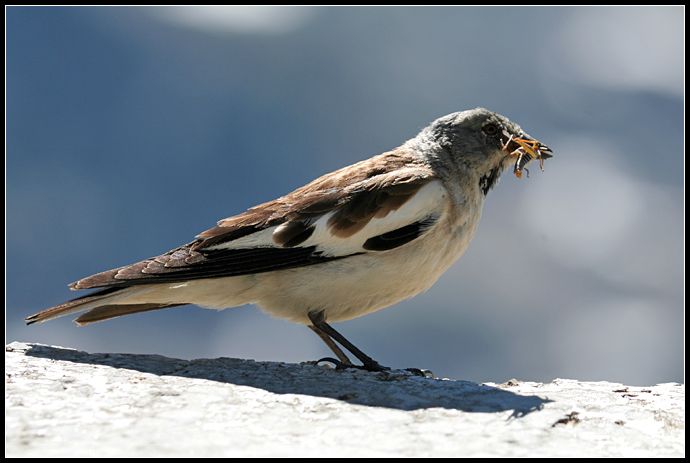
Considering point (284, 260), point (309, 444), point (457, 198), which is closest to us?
point (309, 444)

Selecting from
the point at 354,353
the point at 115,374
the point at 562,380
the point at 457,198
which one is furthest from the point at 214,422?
the point at 562,380

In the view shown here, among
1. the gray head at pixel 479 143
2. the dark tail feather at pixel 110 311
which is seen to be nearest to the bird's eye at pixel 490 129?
the gray head at pixel 479 143

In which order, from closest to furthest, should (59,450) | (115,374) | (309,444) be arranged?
1. (59,450)
2. (309,444)
3. (115,374)

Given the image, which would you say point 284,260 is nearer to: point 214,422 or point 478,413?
point 214,422

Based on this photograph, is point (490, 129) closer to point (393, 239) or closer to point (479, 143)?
point (479, 143)

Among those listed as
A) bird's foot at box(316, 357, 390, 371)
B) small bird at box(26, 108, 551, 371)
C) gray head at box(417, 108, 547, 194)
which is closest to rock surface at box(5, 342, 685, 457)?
bird's foot at box(316, 357, 390, 371)

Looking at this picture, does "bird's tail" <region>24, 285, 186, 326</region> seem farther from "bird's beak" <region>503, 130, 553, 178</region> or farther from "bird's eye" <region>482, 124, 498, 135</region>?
"bird's beak" <region>503, 130, 553, 178</region>
